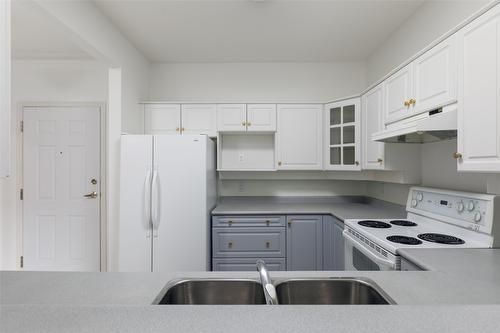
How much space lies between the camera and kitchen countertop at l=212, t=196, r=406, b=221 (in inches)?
104

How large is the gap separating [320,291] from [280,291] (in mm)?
170

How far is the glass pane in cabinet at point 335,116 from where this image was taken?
2921 millimetres

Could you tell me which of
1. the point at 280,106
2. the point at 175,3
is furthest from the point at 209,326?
the point at 280,106

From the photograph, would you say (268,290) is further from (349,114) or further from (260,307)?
(349,114)

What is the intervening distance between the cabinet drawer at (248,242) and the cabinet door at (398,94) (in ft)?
5.08

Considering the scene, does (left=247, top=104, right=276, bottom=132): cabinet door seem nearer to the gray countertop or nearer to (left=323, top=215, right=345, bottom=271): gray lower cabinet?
(left=323, top=215, right=345, bottom=271): gray lower cabinet

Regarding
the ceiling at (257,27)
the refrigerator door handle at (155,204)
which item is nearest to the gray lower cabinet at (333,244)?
the refrigerator door handle at (155,204)

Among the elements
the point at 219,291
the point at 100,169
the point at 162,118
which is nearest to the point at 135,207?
the point at 100,169

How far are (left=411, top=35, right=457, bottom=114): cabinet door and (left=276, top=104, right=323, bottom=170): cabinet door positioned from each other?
1295 mm

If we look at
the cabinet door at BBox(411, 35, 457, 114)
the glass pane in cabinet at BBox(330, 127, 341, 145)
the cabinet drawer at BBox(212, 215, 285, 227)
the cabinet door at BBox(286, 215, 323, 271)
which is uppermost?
the cabinet door at BBox(411, 35, 457, 114)

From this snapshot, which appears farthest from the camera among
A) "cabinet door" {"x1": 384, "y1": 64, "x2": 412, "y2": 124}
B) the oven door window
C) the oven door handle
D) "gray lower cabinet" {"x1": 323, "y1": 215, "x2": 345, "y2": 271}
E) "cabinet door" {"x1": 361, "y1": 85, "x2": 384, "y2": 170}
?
"gray lower cabinet" {"x1": 323, "y1": 215, "x2": 345, "y2": 271}

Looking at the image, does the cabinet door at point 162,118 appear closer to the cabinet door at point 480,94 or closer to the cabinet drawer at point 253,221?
the cabinet drawer at point 253,221

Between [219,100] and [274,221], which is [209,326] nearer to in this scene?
[274,221]

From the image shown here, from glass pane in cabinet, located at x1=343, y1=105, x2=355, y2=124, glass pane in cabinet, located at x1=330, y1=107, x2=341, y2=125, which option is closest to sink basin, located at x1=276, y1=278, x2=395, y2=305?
glass pane in cabinet, located at x1=343, y1=105, x2=355, y2=124
